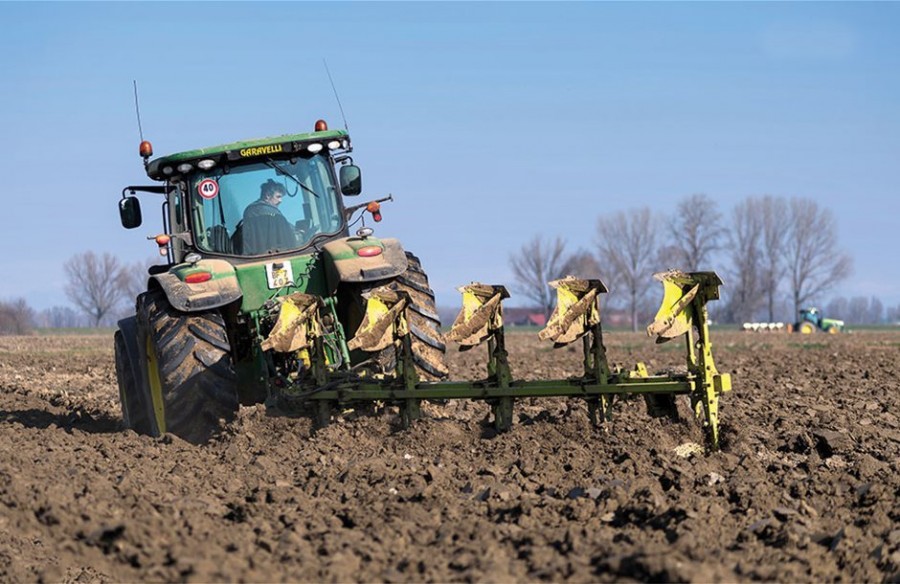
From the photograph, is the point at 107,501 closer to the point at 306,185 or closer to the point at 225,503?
the point at 225,503

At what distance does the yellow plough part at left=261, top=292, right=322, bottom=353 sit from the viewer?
828 centimetres

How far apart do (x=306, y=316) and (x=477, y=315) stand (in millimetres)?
1178

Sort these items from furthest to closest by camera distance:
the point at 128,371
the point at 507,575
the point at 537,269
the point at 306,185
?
1. the point at 537,269
2. the point at 128,371
3. the point at 306,185
4. the point at 507,575

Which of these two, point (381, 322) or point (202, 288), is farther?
point (202, 288)

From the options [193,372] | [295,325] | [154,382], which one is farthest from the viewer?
[154,382]

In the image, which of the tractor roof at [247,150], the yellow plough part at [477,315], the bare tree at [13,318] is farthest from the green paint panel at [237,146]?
the bare tree at [13,318]

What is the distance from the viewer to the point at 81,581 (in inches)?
204

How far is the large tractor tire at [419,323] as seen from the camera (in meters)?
8.60

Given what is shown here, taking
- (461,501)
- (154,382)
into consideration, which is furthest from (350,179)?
(461,501)

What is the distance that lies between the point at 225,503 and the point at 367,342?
232 cm

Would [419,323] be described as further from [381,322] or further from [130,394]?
[130,394]

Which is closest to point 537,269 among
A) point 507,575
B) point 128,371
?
point 128,371

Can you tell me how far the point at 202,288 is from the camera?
8.62 metres

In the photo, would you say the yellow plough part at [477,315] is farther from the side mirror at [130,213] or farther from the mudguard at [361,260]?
the side mirror at [130,213]
